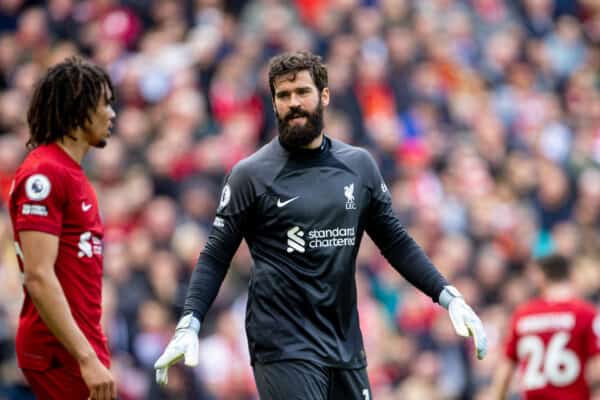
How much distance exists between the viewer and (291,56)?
6641 mm

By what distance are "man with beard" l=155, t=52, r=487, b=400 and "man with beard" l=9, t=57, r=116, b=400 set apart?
0.56 meters

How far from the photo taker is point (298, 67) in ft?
21.6

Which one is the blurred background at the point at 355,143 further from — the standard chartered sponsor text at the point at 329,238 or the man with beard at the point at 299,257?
the standard chartered sponsor text at the point at 329,238

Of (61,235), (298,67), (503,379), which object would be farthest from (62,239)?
(503,379)

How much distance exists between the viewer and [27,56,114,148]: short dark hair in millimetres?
6297

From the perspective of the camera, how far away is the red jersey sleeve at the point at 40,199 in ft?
19.5

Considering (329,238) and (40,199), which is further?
(329,238)

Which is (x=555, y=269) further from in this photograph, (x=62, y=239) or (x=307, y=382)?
(x=62, y=239)

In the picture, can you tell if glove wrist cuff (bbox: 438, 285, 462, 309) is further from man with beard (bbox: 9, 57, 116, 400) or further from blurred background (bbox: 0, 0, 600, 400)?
blurred background (bbox: 0, 0, 600, 400)

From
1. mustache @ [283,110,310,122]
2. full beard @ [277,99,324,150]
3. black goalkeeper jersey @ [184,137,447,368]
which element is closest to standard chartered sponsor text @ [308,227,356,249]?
black goalkeeper jersey @ [184,137,447,368]

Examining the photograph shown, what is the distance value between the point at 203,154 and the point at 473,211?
346cm

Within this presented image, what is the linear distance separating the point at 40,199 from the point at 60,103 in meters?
0.58

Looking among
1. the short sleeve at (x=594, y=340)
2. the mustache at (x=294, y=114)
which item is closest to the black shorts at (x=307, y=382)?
the mustache at (x=294, y=114)

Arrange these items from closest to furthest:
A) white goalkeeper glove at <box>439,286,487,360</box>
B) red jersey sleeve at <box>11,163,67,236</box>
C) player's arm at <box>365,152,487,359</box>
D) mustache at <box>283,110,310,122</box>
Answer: red jersey sleeve at <box>11,163,67,236</box> → white goalkeeper glove at <box>439,286,487,360</box> → mustache at <box>283,110,310,122</box> → player's arm at <box>365,152,487,359</box>
